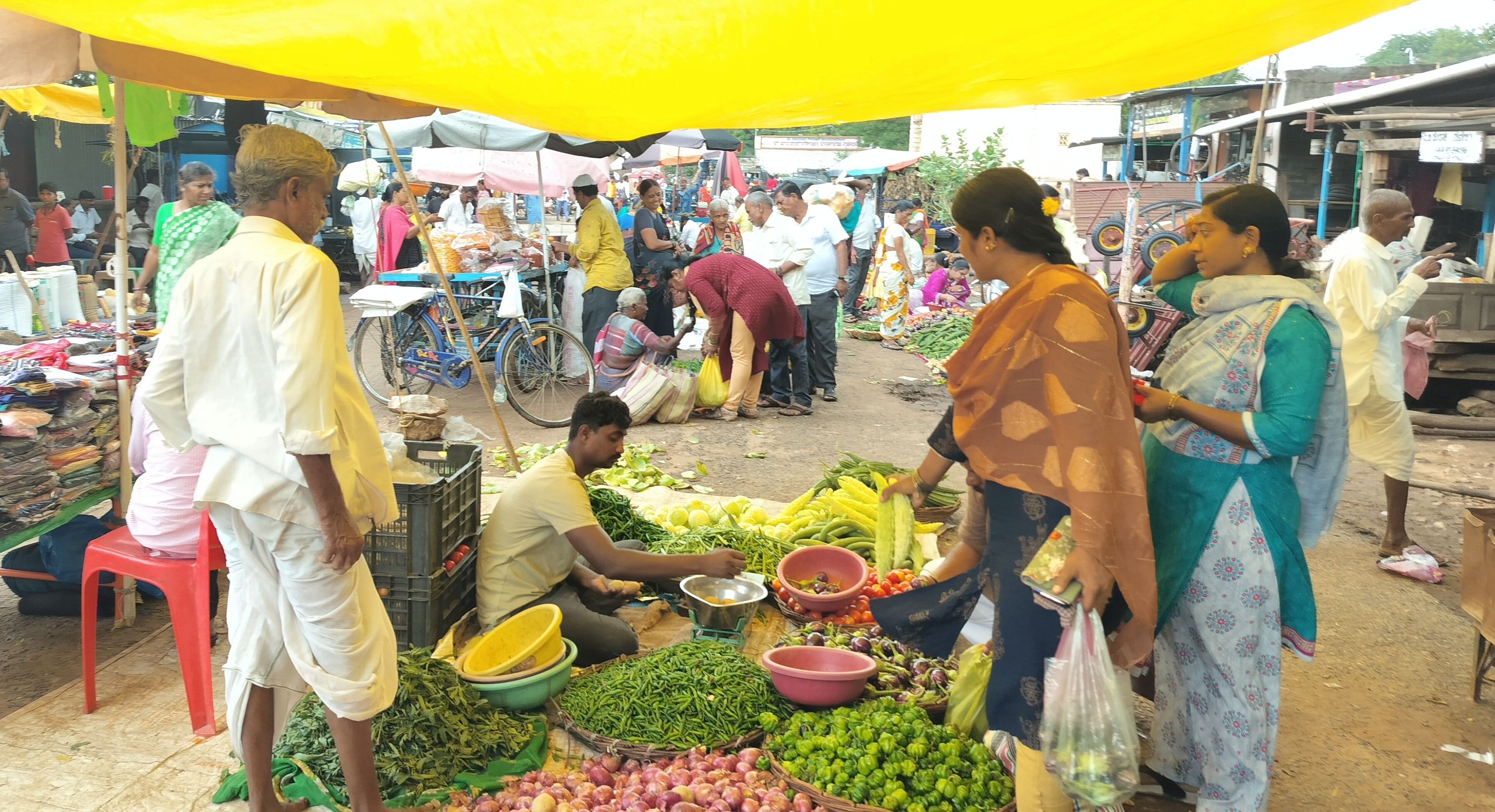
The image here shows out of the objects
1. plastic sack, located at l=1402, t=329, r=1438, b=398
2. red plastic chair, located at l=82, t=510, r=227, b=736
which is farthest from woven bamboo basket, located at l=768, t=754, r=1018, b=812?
plastic sack, located at l=1402, t=329, r=1438, b=398

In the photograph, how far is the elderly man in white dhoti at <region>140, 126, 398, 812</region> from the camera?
246 cm

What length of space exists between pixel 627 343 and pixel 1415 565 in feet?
18.3

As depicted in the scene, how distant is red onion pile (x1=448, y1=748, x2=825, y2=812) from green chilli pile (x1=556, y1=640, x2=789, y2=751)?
8 centimetres

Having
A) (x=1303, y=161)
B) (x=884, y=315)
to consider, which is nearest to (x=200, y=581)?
(x=884, y=315)

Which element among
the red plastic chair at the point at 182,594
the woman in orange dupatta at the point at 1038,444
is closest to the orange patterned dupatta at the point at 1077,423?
the woman in orange dupatta at the point at 1038,444

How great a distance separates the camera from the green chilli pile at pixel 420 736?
9.88 feet

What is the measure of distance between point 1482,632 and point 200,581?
4596 mm

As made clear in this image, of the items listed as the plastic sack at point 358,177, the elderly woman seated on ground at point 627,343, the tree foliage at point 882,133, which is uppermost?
the tree foliage at point 882,133

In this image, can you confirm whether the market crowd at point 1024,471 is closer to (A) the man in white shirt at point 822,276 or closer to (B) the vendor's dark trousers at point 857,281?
(A) the man in white shirt at point 822,276

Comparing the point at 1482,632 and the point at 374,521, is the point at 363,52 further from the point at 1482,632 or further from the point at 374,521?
the point at 1482,632

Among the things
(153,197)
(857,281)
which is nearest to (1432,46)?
(857,281)

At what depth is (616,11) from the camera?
2.46m

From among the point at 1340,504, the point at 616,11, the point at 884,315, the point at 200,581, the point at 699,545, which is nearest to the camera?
the point at 616,11

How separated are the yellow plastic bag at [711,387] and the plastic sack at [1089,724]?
6.52 meters
